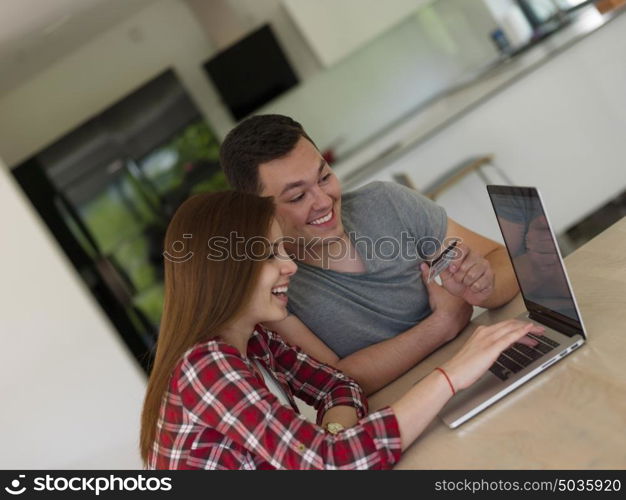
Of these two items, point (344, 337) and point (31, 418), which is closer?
point (344, 337)

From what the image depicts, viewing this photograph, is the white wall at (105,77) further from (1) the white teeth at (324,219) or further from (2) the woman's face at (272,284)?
(2) the woman's face at (272,284)

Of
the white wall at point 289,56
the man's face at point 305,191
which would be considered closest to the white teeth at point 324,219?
the man's face at point 305,191

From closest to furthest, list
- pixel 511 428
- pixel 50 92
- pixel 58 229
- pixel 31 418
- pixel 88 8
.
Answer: pixel 511 428 < pixel 31 418 < pixel 88 8 < pixel 58 229 < pixel 50 92

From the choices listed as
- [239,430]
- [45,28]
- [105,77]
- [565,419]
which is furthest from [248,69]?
[565,419]

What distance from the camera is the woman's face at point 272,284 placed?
1248 mm

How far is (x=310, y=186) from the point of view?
1.63 metres

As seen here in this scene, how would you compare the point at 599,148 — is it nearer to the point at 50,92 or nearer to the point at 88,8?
the point at 88,8

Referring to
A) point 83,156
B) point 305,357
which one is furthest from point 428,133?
point 83,156

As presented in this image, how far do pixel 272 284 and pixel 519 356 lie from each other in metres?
0.42

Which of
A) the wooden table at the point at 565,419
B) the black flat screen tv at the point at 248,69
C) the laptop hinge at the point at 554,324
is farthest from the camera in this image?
the black flat screen tv at the point at 248,69

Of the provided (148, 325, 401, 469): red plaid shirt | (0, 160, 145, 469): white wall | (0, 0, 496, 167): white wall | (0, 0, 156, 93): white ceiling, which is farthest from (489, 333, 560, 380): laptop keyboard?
(0, 0, 496, 167): white wall

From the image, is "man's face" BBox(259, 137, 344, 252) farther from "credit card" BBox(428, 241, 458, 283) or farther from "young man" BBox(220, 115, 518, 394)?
"credit card" BBox(428, 241, 458, 283)

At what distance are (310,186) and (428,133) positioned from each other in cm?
196
